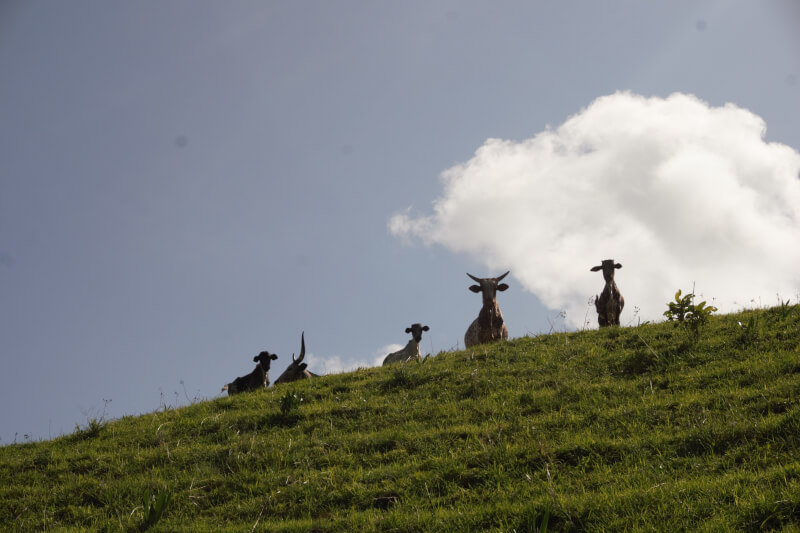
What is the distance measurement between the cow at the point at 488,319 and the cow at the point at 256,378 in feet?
18.8

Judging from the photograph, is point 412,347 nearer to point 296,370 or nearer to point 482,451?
point 296,370

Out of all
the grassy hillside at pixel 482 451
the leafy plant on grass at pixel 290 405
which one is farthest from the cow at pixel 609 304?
the leafy plant on grass at pixel 290 405

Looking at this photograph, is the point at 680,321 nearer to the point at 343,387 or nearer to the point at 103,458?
the point at 343,387

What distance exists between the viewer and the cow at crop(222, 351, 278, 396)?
59.0 feet

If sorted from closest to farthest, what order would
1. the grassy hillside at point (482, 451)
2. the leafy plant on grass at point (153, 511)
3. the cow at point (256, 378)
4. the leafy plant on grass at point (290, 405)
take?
1. the grassy hillside at point (482, 451)
2. the leafy plant on grass at point (153, 511)
3. the leafy plant on grass at point (290, 405)
4. the cow at point (256, 378)

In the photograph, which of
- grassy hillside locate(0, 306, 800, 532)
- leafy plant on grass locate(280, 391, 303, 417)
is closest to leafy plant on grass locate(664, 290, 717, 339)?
grassy hillside locate(0, 306, 800, 532)

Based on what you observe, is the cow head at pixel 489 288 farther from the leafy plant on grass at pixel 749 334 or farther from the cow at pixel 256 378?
the leafy plant on grass at pixel 749 334

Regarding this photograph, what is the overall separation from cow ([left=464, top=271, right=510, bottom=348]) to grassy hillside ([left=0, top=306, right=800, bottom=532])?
607 centimetres

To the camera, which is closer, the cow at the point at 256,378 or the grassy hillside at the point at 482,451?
the grassy hillside at the point at 482,451

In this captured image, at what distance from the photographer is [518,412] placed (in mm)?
9711

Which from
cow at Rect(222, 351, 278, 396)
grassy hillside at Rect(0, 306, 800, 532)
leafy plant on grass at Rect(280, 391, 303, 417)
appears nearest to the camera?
grassy hillside at Rect(0, 306, 800, 532)

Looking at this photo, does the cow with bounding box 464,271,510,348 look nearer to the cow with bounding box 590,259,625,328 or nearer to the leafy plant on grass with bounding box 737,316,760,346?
the cow with bounding box 590,259,625,328

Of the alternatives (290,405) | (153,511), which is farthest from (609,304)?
(153,511)

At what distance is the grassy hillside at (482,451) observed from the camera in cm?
649
